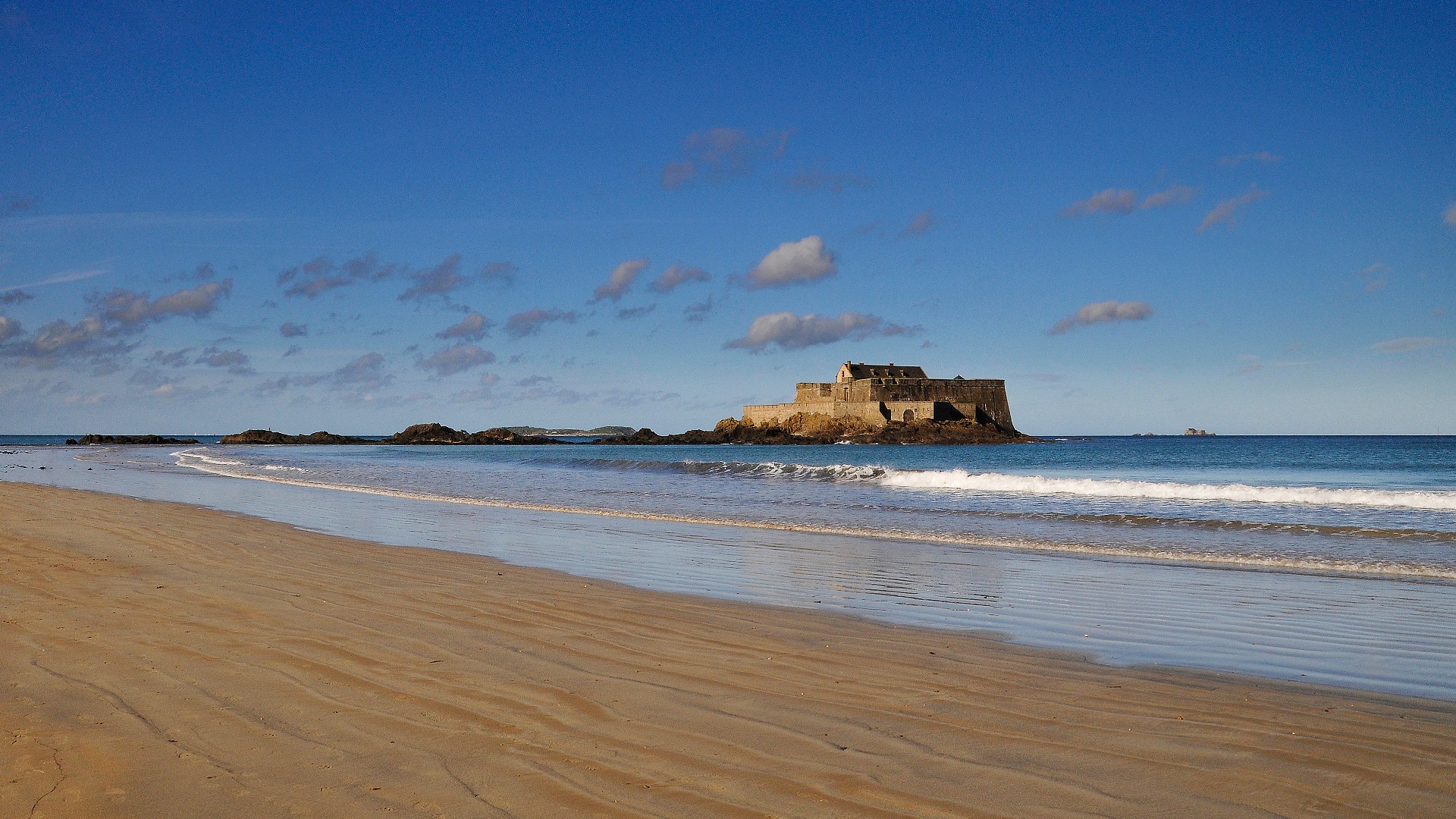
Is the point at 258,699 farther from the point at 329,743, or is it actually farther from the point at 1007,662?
the point at 1007,662

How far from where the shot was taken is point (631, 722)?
13.4ft

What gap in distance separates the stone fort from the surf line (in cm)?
6235

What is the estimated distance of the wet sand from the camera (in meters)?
3.23

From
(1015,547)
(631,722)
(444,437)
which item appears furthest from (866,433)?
(631,722)

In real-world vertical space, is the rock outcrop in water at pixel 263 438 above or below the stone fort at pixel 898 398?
below

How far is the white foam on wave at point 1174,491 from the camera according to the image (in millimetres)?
18891

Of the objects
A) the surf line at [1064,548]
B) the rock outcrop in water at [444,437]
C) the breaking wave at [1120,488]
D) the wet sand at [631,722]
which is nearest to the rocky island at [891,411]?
the rock outcrop in water at [444,437]

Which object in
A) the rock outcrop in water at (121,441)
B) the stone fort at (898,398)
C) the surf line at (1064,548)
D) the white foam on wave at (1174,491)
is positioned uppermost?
the stone fort at (898,398)

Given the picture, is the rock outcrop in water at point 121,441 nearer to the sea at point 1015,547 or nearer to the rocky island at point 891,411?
the rocky island at point 891,411

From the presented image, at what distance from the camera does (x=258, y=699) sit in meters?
4.32

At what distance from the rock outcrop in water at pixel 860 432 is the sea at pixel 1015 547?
47.1 metres

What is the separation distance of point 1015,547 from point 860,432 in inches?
2630

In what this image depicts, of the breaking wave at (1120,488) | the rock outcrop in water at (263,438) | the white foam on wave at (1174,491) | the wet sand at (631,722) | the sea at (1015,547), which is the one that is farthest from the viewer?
the rock outcrop in water at (263,438)

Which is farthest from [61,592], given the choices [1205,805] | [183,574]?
[1205,805]
